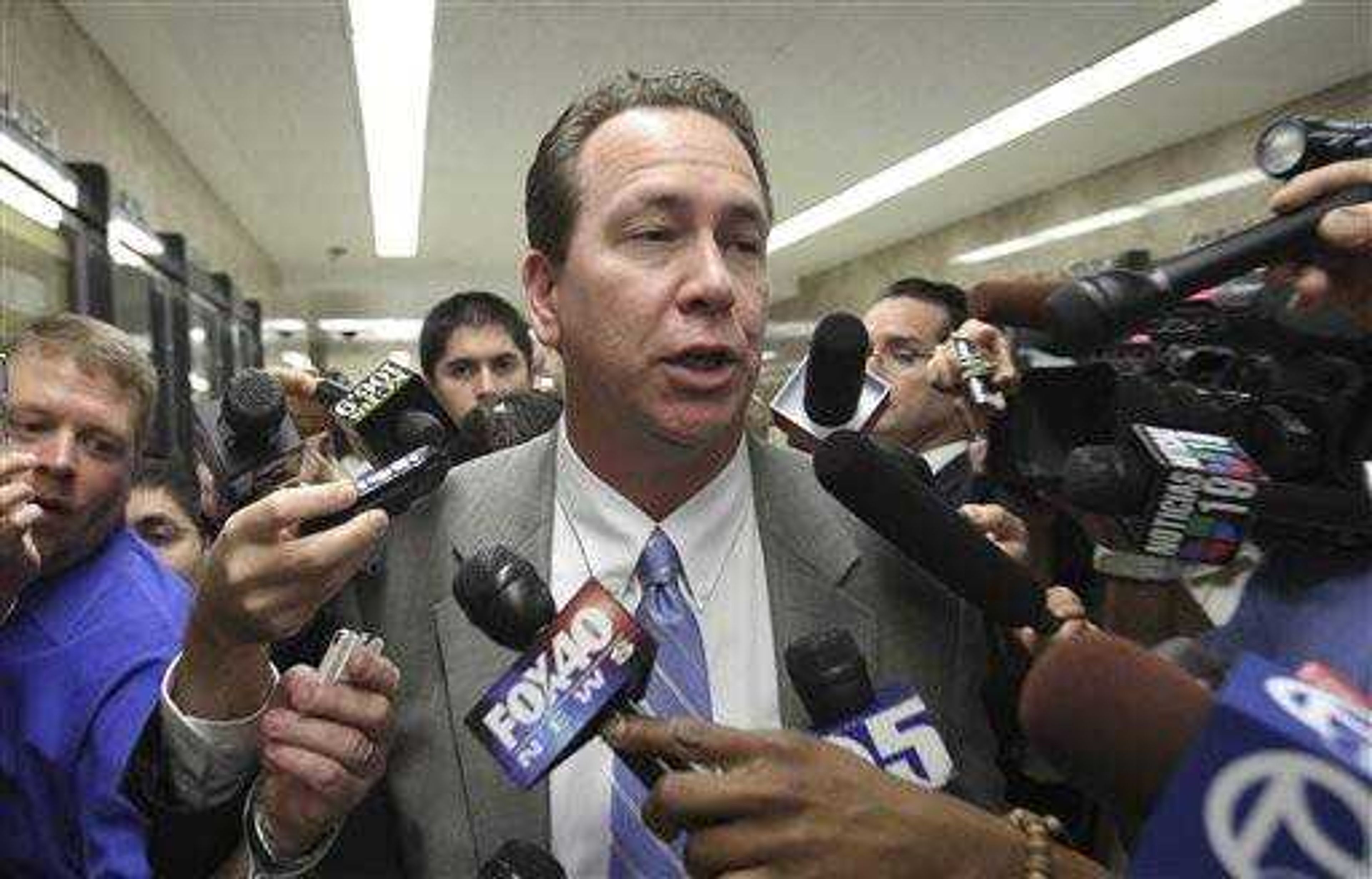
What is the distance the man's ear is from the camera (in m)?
1.34

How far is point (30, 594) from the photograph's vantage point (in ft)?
5.49

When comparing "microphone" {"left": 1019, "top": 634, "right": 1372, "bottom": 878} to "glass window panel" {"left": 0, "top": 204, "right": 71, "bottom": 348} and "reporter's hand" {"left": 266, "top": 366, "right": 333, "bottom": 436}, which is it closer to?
"reporter's hand" {"left": 266, "top": 366, "right": 333, "bottom": 436}

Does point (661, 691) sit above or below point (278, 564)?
below

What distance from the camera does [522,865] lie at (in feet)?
2.57

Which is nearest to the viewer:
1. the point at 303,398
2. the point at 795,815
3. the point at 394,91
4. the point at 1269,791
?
the point at 1269,791

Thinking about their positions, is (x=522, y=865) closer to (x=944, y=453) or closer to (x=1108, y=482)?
(x=1108, y=482)

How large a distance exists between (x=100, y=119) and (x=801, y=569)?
5.20 m

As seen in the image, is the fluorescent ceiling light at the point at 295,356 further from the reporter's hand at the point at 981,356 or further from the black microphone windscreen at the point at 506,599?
the black microphone windscreen at the point at 506,599

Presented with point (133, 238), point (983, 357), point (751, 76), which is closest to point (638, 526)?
point (983, 357)

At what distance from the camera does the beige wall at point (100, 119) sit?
4121 mm

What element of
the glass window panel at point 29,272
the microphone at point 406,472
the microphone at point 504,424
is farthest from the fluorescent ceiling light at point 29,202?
the microphone at point 406,472

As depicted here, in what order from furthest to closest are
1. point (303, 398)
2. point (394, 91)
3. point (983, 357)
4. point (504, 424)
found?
point (394, 91) → point (504, 424) → point (983, 357) → point (303, 398)

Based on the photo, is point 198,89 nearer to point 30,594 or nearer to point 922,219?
point 30,594

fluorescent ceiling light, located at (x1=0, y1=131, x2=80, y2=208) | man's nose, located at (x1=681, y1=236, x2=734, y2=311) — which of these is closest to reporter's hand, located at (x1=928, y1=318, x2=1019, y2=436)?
man's nose, located at (x1=681, y1=236, x2=734, y2=311)
